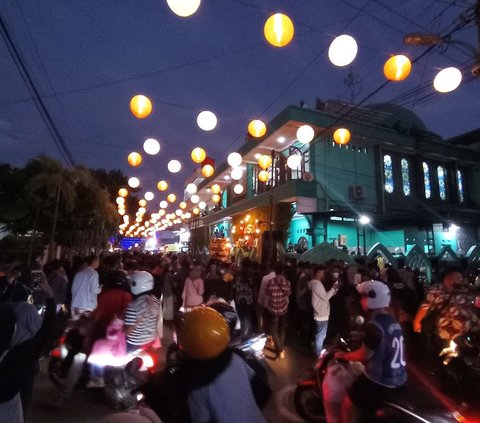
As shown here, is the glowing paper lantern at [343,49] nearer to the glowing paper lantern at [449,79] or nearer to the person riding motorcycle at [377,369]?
the glowing paper lantern at [449,79]

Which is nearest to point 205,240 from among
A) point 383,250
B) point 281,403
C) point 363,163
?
point 363,163

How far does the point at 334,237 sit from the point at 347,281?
11.3 m

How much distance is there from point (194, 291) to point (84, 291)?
2.43 m

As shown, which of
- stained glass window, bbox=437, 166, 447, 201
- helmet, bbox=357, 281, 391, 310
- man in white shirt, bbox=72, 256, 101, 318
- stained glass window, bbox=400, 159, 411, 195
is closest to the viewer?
helmet, bbox=357, 281, 391, 310

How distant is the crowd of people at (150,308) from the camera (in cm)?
262

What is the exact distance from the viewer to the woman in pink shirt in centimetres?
796

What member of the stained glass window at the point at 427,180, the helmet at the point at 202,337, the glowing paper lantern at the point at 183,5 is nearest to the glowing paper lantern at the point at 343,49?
the glowing paper lantern at the point at 183,5

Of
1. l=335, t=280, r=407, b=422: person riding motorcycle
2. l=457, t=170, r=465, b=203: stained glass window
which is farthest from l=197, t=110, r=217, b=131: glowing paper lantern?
l=457, t=170, r=465, b=203: stained glass window

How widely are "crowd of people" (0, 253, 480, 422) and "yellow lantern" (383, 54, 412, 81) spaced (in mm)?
3940

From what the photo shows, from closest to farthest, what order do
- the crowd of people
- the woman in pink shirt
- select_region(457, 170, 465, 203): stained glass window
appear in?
the crowd of people
the woman in pink shirt
select_region(457, 170, 465, 203): stained glass window

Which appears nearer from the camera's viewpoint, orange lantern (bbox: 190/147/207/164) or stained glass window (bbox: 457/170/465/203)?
orange lantern (bbox: 190/147/207/164)

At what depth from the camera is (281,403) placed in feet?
16.3

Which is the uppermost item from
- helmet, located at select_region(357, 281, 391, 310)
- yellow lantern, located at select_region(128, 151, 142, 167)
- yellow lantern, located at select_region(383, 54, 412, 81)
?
yellow lantern, located at select_region(383, 54, 412, 81)

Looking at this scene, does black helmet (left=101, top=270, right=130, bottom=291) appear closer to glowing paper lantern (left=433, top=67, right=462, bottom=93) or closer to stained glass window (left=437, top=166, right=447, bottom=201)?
glowing paper lantern (left=433, top=67, right=462, bottom=93)
